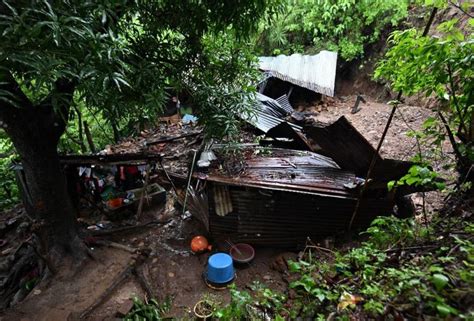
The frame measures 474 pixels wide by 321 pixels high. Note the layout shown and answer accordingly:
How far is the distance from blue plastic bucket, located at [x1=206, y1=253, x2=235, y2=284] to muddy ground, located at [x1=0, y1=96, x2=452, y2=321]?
0.24m

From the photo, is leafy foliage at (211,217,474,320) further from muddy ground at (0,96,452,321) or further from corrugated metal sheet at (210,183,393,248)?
muddy ground at (0,96,452,321)

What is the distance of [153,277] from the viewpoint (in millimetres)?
5730

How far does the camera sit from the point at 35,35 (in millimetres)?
2268

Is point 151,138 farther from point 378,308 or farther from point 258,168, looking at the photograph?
point 378,308

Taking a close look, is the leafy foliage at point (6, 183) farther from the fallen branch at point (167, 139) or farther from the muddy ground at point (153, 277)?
the muddy ground at point (153, 277)

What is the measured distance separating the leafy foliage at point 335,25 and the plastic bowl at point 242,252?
10.5 metres

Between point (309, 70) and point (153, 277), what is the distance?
11.8 m

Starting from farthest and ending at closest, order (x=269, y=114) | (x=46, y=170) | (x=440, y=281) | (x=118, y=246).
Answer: (x=269, y=114) < (x=118, y=246) < (x=46, y=170) < (x=440, y=281)

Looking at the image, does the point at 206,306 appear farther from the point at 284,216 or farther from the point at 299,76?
the point at 299,76

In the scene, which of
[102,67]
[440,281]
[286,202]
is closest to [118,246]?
[286,202]

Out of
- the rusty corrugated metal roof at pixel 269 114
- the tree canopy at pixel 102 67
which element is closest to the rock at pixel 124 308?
the tree canopy at pixel 102 67

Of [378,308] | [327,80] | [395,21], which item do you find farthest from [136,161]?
[395,21]

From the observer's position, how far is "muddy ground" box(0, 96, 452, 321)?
4.77 metres

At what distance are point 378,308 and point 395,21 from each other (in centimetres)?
1475
